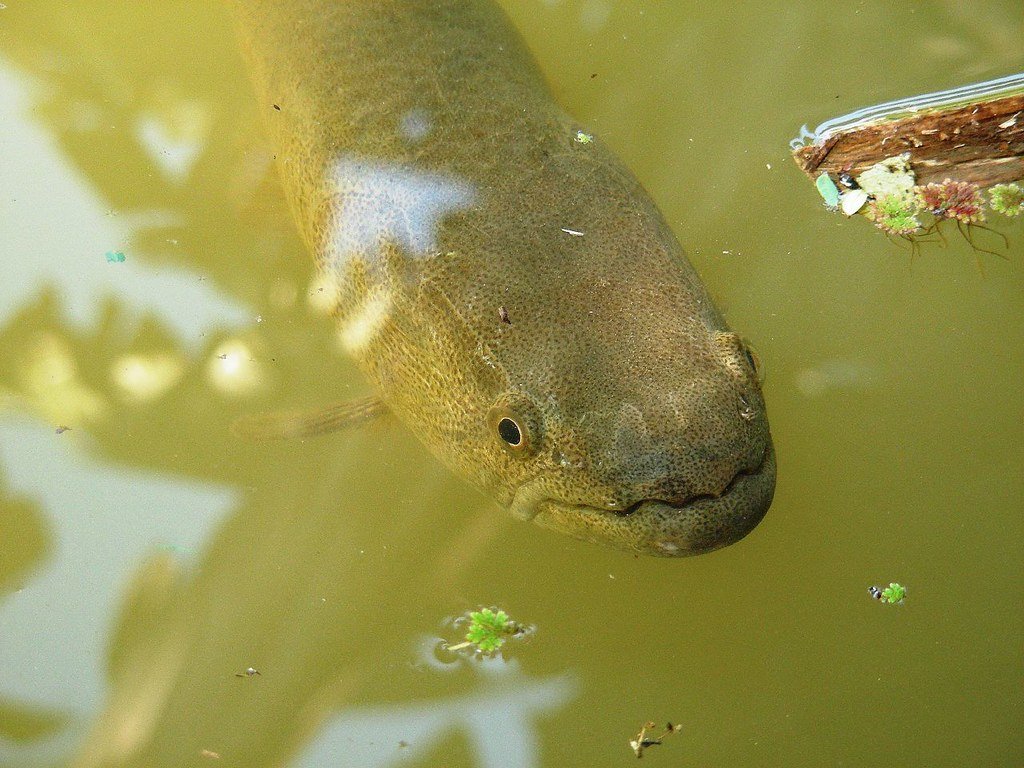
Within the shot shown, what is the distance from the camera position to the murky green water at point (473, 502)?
3482 millimetres

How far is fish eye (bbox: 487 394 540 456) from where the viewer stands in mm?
2768

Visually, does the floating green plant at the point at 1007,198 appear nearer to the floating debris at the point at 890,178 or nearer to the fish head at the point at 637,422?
the floating debris at the point at 890,178

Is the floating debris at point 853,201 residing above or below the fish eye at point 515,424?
above

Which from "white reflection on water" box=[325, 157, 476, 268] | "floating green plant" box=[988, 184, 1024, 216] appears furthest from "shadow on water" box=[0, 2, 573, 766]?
"floating green plant" box=[988, 184, 1024, 216]

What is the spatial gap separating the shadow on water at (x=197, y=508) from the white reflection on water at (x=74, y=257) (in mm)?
15

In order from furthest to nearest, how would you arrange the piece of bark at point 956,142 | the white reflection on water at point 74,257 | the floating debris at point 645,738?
the white reflection on water at point 74,257 → the piece of bark at point 956,142 → the floating debris at point 645,738

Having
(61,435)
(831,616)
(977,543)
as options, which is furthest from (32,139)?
(977,543)

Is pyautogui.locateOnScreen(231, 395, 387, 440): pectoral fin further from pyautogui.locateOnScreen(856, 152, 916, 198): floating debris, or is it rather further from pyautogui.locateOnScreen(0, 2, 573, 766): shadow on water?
pyautogui.locateOnScreen(856, 152, 916, 198): floating debris

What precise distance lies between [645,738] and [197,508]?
239cm

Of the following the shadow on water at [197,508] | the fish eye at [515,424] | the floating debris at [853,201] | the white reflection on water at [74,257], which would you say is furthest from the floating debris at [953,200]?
the white reflection on water at [74,257]

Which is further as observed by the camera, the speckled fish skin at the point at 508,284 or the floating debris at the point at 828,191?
the floating debris at the point at 828,191

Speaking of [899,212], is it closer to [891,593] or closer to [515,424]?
[891,593]

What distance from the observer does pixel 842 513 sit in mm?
3748

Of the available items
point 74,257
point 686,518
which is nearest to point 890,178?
point 686,518
